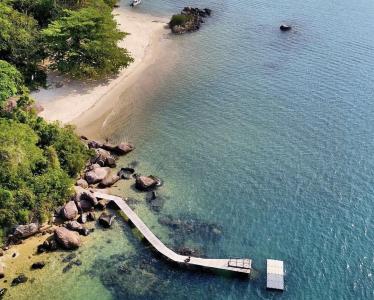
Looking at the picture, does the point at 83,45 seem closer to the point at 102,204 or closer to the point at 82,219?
the point at 102,204

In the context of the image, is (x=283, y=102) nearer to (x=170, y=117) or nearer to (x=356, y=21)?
(x=170, y=117)

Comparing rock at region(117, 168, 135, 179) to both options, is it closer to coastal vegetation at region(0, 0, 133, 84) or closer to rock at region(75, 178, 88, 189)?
rock at region(75, 178, 88, 189)

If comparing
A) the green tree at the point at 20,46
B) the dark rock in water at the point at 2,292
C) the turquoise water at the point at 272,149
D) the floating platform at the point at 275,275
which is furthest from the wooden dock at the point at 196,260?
the green tree at the point at 20,46

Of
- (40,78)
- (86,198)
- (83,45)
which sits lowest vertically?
(86,198)

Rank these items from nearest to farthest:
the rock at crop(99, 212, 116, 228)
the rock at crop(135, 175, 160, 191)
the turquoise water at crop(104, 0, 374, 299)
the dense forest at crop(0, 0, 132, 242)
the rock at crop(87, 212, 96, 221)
Result: the turquoise water at crop(104, 0, 374, 299) → the dense forest at crop(0, 0, 132, 242) → the rock at crop(99, 212, 116, 228) → the rock at crop(87, 212, 96, 221) → the rock at crop(135, 175, 160, 191)

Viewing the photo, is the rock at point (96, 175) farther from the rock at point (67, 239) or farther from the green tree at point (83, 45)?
the green tree at point (83, 45)

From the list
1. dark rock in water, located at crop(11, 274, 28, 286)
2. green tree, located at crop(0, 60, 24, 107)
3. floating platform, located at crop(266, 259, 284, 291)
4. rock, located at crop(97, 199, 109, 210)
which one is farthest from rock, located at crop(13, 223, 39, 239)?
floating platform, located at crop(266, 259, 284, 291)

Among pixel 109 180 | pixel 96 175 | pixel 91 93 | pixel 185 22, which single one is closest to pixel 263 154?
pixel 109 180

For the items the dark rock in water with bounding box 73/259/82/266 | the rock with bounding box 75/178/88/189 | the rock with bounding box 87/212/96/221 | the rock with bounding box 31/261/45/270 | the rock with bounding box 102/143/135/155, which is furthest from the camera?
the rock with bounding box 102/143/135/155

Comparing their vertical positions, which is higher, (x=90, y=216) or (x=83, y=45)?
(x=83, y=45)
